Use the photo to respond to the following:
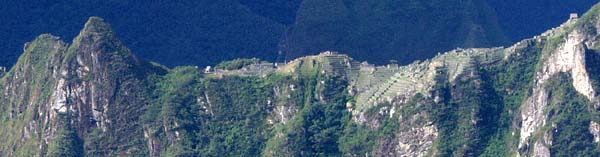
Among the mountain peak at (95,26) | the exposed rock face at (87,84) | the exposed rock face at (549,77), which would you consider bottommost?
the exposed rock face at (549,77)

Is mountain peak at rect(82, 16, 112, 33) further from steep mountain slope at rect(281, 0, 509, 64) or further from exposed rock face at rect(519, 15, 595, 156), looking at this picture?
steep mountain slope at rect(281, 0, 509, 64)

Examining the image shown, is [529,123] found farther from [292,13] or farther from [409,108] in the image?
[292,13]

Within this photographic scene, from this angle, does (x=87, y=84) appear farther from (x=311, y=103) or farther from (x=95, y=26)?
(x=311, y=103)

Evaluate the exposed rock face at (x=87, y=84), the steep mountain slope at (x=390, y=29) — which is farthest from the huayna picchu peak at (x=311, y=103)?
the steep mountain slope at (x=390, y=29)

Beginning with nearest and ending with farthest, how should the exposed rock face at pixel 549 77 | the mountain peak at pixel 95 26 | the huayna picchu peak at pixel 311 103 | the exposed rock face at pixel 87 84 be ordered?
the exposed rock face at pixel 549 77 → the huayna picchu peak at pixel 311 103 → the exposed rock face at pixel 87 84 → the mountain peak at pixel 95 26

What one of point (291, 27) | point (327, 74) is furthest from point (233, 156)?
point (291, 27)

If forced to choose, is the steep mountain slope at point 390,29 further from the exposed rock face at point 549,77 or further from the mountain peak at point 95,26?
the exposed rock face at point 549,77

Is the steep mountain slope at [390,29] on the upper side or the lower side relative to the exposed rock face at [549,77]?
upper

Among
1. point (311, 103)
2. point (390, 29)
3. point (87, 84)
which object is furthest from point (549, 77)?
point (390, 29)
